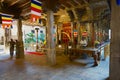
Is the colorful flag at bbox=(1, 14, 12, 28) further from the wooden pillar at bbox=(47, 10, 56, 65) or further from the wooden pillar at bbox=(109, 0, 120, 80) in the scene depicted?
the wooden pillar at bbox=(109, 0, 120, 80)

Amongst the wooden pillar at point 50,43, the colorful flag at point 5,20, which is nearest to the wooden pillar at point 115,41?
the wooden pillar at point 50,43

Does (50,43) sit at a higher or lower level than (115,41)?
lower

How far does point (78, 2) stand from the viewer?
746 cm

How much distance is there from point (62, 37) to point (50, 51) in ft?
19.1

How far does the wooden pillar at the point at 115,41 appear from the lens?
3752 mm

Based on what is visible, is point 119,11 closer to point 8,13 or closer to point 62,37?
point 8,13

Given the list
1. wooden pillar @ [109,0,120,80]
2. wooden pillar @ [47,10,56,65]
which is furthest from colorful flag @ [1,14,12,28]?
wooden pillar @ [109,0,120,80]

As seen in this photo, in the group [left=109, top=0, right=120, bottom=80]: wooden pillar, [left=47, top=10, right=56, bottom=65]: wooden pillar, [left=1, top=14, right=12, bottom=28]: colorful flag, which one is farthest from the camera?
[left=1, top=14, right=12, bottom=28]: colorful flag

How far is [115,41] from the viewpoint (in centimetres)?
382

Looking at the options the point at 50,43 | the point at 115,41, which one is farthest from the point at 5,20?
the point at 115,41

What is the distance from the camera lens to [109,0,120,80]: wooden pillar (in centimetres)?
375

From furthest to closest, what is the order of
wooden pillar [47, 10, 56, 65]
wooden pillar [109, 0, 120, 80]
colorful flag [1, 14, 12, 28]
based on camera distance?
colorful flag [1, 14, 12, 28] < wooden pillar [47, 10, 56, 65] < wooden pillar [109, 0, 120, 80]

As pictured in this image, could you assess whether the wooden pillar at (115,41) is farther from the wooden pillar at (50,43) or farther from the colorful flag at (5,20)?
the colorful flag at (5,20)

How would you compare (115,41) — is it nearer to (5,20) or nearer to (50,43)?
(50,43)
